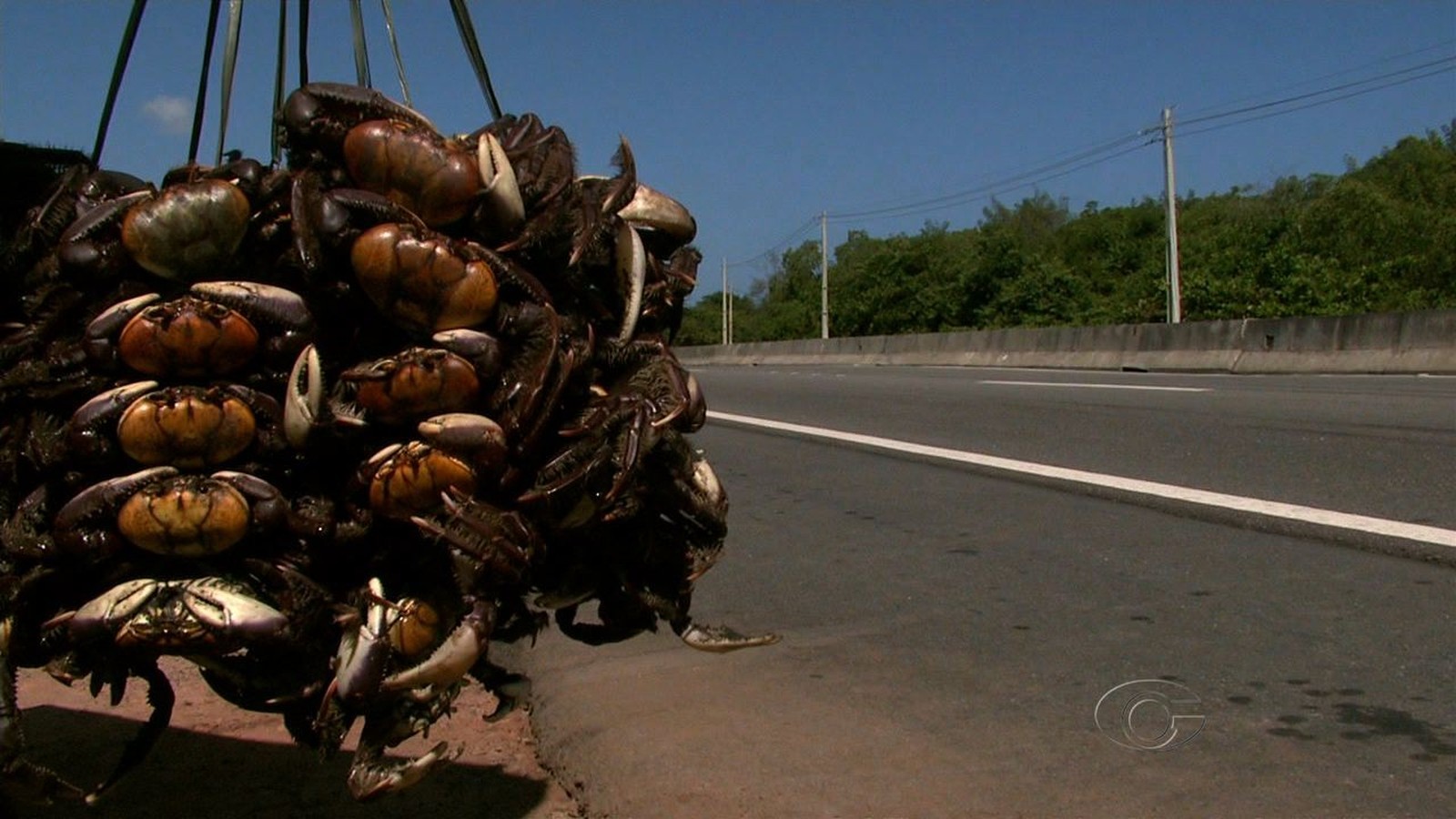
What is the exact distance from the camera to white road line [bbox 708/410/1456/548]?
19.6ft

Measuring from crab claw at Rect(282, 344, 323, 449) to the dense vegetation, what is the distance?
31406 millimetres

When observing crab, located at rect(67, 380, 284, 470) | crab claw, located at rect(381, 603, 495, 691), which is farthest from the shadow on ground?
crab, located at rect(67, 380, 284, 470)

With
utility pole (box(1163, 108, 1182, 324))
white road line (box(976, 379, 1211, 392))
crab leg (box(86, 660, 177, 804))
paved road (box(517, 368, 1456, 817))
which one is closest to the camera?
crab leg (box(86, 660, 177, 804))

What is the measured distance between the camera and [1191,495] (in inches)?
279

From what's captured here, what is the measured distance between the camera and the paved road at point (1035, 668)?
3.51 metres

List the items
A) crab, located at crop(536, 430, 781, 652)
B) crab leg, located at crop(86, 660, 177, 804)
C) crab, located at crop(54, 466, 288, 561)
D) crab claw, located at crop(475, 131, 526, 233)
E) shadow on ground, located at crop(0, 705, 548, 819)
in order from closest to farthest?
1. crab, located at crop(54, 466, 288, 561)
2. crab claw, located at crop(475, 131, 526, 233)
3. crab, located at crop(536, 430, 781, 652)
4. crab leg, located at crop(86, 660, 177, 804)
5. shadow on ground, located at crop(0, 705, 548, 819)

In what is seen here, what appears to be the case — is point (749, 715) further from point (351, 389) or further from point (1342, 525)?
point (1342, 525)

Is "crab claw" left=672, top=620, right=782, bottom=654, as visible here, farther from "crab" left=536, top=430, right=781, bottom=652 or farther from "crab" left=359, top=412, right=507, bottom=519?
"crab" left=359, top=412, right=507, bottom=519

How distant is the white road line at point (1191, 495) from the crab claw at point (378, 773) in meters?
4.62

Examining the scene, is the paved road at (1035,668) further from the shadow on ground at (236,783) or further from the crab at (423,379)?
the crab at (423,379)

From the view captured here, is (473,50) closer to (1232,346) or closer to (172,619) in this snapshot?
(172,619)

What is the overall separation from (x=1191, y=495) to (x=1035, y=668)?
302 cm

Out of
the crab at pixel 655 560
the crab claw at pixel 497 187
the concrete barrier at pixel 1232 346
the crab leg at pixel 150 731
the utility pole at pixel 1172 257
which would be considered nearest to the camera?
the crab claw at pixel 497 187

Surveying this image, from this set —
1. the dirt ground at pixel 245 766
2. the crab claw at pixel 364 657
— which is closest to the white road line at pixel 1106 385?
the dirt ground at pixel 245 766
